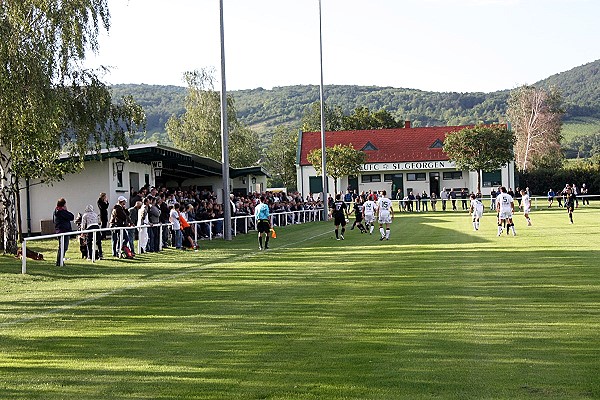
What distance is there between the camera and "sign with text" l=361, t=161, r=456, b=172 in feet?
271

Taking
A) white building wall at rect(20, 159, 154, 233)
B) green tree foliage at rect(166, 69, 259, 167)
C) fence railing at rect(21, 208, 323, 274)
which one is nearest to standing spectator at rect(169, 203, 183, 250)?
fence railing at rect(21, 208, 323, 274)

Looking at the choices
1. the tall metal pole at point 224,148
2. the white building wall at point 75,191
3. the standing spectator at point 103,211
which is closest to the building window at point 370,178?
the white building wall at point 75,191

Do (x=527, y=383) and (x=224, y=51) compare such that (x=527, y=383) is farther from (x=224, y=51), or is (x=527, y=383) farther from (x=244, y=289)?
(x=224, y=51)

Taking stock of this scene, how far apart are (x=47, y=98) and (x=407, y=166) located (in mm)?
62779

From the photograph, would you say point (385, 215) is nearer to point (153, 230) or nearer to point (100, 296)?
point (153, 230)

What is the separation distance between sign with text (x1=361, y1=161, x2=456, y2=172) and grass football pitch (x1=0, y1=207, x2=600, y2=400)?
2465 inches

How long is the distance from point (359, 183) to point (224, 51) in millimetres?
53244

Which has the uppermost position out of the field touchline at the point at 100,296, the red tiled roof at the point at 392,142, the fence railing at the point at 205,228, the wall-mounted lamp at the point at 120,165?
the red tiled roof at the point at 392,142

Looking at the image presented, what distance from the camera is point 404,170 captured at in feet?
277

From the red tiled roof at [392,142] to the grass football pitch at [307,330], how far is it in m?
64.5

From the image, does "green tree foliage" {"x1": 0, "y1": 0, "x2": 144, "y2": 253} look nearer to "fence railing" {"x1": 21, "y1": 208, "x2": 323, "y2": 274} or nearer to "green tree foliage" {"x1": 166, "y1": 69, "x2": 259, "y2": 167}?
"fence railing" {"x1": 21, "y1": 208, "x2": 323, "y2": 274}

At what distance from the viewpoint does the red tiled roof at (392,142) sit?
84.7 metres

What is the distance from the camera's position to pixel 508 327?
10.5 meters

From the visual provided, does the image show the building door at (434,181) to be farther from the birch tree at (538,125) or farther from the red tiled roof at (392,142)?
the birch tree at (538,125)
